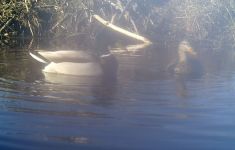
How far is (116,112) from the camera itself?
759 centimetres

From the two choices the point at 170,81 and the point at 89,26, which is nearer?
the point at 170,81

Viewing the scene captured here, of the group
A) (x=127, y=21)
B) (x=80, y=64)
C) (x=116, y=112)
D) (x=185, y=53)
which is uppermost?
(x=127, y=21)

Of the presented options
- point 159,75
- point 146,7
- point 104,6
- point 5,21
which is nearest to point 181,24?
point 146,7

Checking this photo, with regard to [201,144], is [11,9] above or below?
above

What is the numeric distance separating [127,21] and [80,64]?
44.5 feet

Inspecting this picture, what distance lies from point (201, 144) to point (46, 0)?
17552mm

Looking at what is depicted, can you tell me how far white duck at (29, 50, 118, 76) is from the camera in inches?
455

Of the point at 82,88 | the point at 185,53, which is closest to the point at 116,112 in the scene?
the point at 82,88

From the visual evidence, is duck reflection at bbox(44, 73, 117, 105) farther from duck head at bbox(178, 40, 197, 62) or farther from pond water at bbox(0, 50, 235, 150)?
duck head at bbox(178, 40, 197, 62)

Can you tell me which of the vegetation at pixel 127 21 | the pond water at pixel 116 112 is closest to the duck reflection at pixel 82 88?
the pond water at pixel 116 112

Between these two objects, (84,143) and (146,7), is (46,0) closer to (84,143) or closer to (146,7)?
(146,7)

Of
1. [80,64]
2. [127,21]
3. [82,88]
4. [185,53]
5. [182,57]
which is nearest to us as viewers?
[82,88]

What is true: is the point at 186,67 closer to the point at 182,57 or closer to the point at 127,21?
the point at 182,57

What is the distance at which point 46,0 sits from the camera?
22.7m
